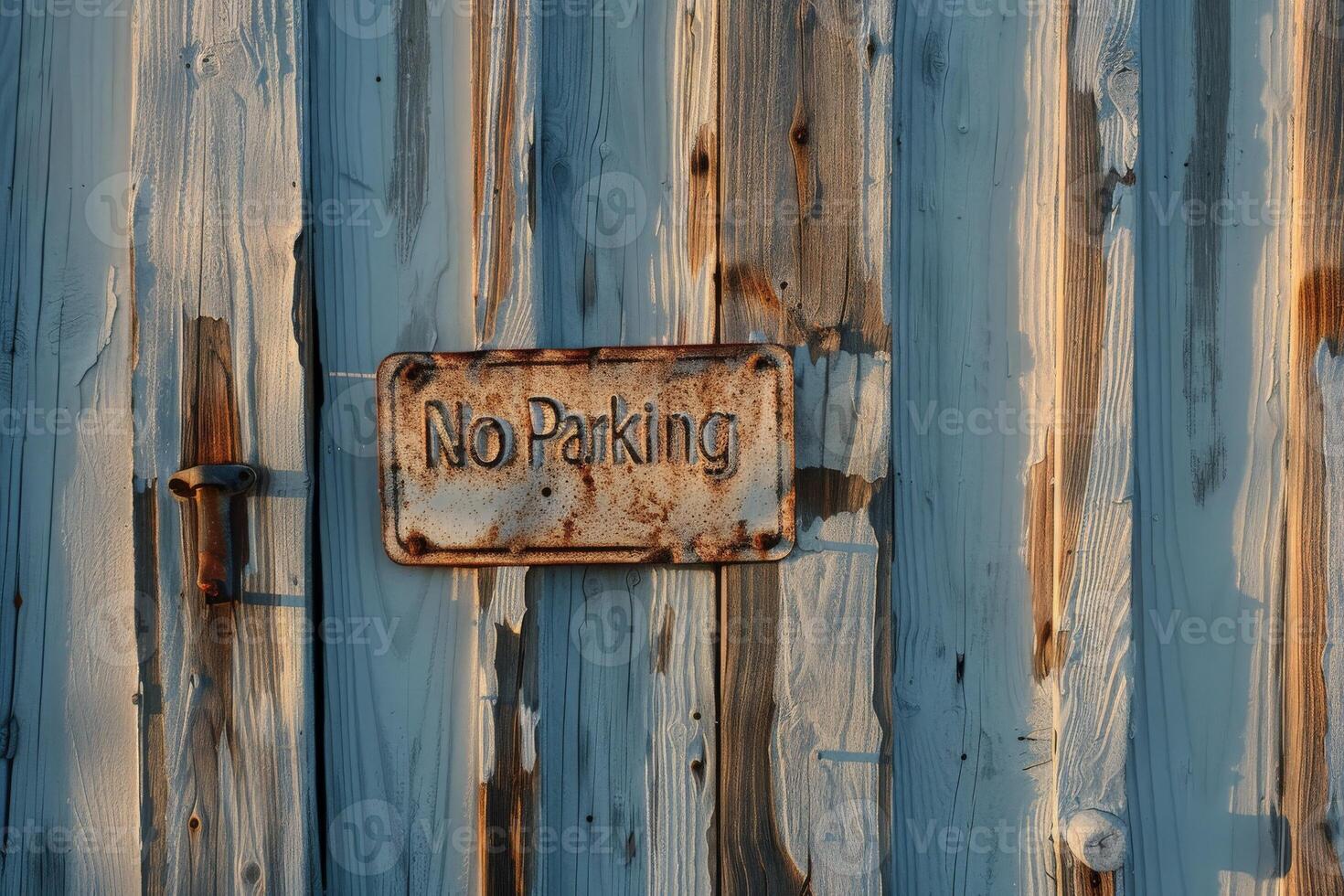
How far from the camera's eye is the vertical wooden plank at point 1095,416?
129 centimetres

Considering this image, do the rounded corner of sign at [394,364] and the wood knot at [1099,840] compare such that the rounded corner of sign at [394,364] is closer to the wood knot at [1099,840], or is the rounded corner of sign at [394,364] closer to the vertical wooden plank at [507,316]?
the vertical wooden plank at [507,316]

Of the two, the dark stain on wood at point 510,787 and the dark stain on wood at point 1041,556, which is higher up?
the dark stain on wood at point 1041,556

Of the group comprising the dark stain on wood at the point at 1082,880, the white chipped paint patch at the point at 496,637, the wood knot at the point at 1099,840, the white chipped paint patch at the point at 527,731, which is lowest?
the dark stain on wood at the point at 1082,880

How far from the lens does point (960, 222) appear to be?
1354 mm

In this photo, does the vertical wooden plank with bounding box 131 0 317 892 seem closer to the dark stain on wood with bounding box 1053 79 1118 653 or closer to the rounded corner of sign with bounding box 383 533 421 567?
the rounded corner of sign with bounding box 383 533 421 567

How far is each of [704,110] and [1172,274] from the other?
772 mm

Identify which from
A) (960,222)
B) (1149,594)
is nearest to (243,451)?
(960,222)

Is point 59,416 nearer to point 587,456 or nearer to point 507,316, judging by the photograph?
point 507,316

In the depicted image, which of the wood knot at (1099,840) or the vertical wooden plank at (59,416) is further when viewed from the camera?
the vertical wooden plank at (59,416)

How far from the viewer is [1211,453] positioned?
4.46 feet

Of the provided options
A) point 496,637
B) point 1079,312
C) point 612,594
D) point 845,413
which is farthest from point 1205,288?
point 496,637

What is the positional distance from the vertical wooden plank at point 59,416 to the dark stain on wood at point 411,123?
1.48 ft

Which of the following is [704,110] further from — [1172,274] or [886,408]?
[1172,274]

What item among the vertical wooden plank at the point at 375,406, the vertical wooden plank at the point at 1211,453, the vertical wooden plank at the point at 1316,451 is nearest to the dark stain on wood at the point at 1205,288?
the vertical wooden plank at the point at 1211,453
